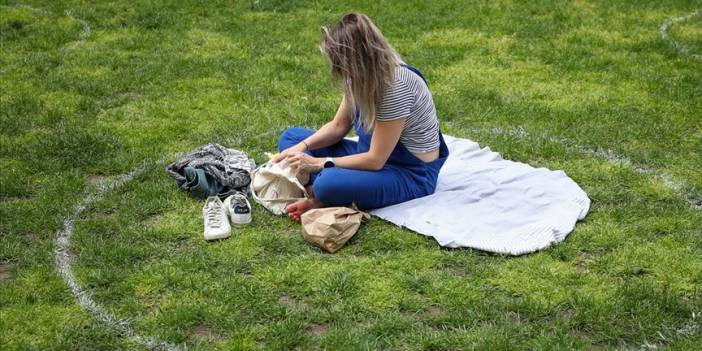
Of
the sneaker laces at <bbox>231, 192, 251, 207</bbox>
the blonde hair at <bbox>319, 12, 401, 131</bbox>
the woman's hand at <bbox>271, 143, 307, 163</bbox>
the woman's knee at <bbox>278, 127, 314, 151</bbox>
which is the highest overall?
the blonde hair at <bbox>319, 12, 401, 131</bbox>

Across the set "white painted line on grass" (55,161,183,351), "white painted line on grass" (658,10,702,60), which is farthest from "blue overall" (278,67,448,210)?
"white painted line on grass" (658,10,702,60)

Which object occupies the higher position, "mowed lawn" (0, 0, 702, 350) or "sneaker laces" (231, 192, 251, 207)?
"sneaker laces" (231, 192, 251, 207)

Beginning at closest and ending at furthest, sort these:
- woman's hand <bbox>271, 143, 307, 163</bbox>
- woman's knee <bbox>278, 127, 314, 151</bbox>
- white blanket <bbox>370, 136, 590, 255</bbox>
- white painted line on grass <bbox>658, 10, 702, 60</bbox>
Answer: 1. white blanket <bbox>370, 136, 590, 255</bbox>
2. woman's hand <bbox>271, 143, 307, 163</bbox>
3. woman's knee <bbox>278, 127, 314, 151</bbox>
4. white painted line on grass <bbox>658, 10, 702, 60</bbox>

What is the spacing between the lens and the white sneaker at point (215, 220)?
18.3ft

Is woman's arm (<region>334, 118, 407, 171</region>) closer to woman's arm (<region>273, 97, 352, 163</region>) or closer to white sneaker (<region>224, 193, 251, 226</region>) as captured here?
woman's arm (<region>273, 97, 352, 163</region>)

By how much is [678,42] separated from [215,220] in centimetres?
666

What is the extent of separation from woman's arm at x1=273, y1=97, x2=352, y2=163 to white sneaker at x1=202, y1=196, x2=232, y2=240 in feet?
2.12

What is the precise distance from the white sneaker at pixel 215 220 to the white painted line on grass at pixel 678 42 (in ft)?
20.1

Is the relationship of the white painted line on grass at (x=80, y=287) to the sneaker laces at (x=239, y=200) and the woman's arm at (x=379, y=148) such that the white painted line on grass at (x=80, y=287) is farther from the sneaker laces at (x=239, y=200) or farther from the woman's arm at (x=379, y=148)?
the woman's arm at (x=379, y=148)

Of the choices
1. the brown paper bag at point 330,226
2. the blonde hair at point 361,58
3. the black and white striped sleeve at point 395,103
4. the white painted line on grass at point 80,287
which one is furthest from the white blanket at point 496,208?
the white painted line on grass at point 80,287

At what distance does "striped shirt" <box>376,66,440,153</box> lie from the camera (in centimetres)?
559

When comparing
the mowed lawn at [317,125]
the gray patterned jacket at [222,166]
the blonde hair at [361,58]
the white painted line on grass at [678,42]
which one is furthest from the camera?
the white painted line on grass at [678,42]

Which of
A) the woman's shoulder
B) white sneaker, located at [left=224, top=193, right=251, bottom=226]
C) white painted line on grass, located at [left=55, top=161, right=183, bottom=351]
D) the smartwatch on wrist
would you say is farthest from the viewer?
the smartwatch on wrist

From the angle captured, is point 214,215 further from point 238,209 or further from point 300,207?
point 300,207
